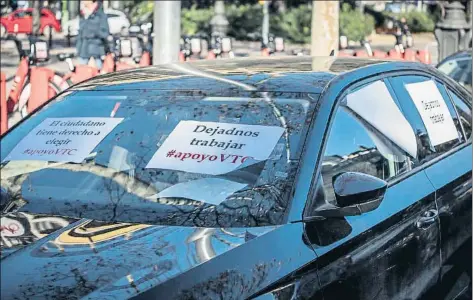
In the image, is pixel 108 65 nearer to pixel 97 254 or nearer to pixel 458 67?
pixel 458 67

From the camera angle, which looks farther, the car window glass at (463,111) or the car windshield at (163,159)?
the car window glass at (463,111)

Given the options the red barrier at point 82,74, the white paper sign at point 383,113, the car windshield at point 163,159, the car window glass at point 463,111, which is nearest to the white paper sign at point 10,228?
the car windshield at point 163,159

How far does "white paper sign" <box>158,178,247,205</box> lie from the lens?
3.18 metres

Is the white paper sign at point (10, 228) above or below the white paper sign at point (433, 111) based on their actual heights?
below

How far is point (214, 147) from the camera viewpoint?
3.36 meters

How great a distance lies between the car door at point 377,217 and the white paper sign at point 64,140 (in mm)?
1012

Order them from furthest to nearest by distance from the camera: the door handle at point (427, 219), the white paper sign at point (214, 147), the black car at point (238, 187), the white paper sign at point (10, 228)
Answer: the door handle at point (427, 219) → the white paper sign at point (214, 147) → the white paper sign at point (10, 228) → the black car at point (238, 187)

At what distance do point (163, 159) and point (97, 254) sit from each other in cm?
78

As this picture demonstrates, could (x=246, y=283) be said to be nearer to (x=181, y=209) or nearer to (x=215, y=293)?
(x=215, y=293)

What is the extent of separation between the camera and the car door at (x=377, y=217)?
122 inches

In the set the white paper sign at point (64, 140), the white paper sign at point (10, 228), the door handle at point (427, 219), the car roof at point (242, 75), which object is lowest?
the door handle at point (427, 219)

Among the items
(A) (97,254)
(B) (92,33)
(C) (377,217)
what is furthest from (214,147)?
(B) (92,33)

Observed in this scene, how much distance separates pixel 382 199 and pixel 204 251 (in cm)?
96

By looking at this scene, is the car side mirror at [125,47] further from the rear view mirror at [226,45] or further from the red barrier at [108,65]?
the rear view mirror at [226,45]
